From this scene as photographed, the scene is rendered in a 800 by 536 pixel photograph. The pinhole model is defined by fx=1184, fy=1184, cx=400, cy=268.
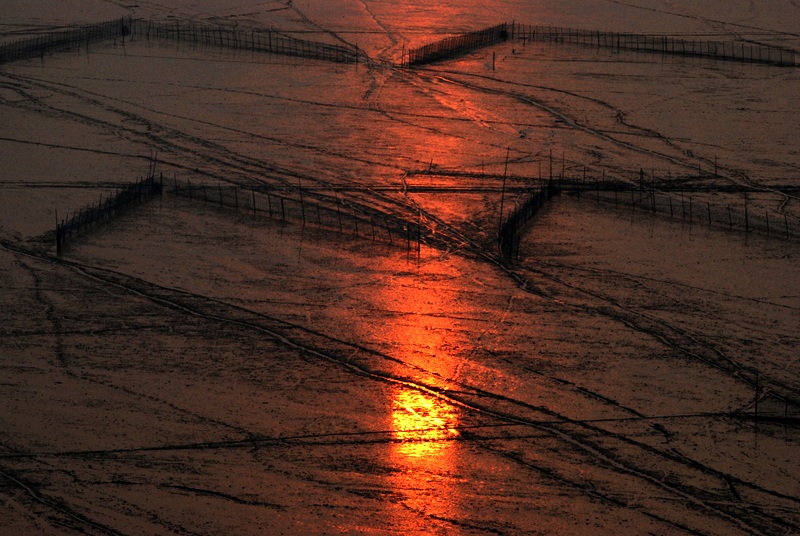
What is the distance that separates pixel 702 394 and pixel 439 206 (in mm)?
6051

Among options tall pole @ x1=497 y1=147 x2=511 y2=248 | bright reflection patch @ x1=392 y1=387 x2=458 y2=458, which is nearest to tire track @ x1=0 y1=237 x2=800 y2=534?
bright reflection patch @ x1=392 y1=387 x2=458 y2=458

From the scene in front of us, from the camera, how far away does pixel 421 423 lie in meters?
11.2

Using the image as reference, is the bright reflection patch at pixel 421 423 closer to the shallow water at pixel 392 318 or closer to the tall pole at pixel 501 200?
the shallow water at pixel 392 318

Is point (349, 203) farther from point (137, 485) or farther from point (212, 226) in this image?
point (137, 485)

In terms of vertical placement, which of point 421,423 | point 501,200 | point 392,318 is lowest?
point 421,423

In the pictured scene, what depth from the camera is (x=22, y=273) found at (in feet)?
47.3

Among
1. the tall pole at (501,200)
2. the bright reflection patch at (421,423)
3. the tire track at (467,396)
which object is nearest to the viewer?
the tire track at (467,396)

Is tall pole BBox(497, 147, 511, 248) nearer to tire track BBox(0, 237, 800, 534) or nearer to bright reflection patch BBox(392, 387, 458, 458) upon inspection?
tire track BBox(0, 237, 800, 534)

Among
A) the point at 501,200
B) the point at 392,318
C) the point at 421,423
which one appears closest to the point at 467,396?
the point at 421,423

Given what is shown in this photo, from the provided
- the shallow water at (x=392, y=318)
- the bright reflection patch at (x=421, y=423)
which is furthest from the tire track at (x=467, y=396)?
the bright reflection patch at (x=421, y=423)

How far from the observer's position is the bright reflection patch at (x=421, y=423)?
1073 centimetres

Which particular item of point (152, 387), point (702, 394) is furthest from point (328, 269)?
point (702, 394)

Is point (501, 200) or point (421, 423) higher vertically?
point (501, 200)

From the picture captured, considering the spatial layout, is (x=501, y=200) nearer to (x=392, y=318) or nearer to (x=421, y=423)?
(x=392, y=318)
